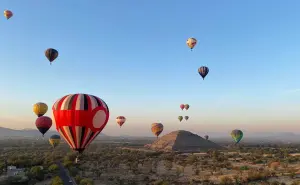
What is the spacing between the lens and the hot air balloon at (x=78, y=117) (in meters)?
25.3

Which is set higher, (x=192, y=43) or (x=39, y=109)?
(x=192, y=43)

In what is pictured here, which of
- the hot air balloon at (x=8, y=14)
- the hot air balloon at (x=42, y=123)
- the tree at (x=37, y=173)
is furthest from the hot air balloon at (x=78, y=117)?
the hot air balloon at (x=8, y=14)

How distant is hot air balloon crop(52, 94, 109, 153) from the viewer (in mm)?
25297

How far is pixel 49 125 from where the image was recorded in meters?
49.8

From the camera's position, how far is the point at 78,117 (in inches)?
994

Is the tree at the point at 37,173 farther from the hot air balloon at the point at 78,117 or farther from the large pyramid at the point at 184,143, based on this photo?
the large pyramid at the point at 184,143

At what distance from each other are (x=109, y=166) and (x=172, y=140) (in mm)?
65366

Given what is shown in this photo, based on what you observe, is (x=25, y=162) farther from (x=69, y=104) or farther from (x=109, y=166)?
(x=69, y=104)

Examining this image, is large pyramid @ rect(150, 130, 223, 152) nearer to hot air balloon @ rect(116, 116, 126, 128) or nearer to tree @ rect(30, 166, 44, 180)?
hot air balloon @ rect(116, 116, 126, 128)

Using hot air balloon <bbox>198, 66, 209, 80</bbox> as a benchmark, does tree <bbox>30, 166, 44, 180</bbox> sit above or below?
below

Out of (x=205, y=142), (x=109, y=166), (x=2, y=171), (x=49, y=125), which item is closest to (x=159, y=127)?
(x=109, y=166)

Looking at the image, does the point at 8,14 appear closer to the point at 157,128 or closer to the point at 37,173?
the point at 37,173

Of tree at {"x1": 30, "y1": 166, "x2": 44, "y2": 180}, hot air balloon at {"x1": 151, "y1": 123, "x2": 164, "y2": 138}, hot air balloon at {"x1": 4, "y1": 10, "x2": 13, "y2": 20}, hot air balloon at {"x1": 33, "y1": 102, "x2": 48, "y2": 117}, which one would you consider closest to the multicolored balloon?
hot air balloon at {"x1": 151, "y1": 123, "x2": 164, "y2": 138}

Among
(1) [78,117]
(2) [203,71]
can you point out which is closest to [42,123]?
(1) [78,117]
